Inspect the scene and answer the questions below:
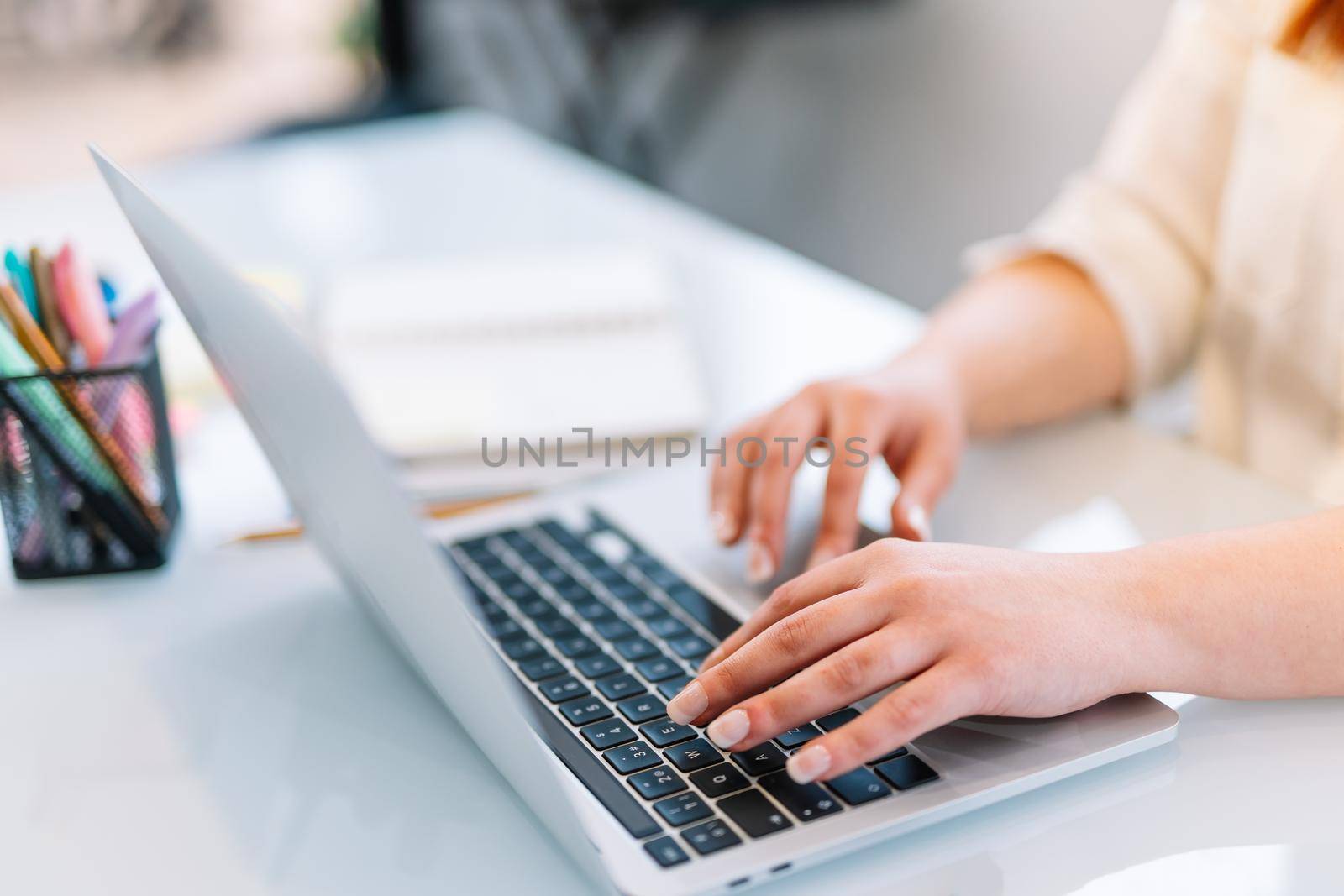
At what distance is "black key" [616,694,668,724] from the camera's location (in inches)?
18.3

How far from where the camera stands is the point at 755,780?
1.39 feet

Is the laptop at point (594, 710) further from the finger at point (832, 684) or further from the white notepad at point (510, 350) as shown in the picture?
the white notepad at point (510, 350)

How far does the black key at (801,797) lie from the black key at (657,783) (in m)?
0.03

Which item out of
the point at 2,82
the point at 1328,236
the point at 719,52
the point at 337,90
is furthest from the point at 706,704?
the point at 2,82

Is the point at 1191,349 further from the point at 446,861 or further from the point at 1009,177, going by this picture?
the point at 1009,177

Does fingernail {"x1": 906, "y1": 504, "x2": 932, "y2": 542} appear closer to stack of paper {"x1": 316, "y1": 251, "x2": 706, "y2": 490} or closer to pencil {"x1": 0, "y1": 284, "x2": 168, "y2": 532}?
stack of paper {"x1": 316, "y1": 251, "x2": 706, "y2": 490}

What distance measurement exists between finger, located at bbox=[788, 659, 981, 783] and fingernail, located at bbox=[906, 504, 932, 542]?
149 millimetres

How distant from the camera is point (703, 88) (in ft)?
7.80

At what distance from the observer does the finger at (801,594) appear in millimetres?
469

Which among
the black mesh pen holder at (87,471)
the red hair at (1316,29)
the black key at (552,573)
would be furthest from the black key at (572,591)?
the red hair at (1316,29)

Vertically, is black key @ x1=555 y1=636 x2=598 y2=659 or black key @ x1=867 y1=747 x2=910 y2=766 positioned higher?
black key @ x1=867 y1=747 x2=910 y2=766

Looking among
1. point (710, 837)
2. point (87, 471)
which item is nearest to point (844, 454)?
point (710, 837)

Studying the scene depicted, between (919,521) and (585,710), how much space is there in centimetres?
19

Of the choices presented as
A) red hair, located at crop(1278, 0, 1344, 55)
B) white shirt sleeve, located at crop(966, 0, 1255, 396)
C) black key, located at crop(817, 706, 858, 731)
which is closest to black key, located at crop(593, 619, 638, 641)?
black key, located at crop(817, 706, 858, 731)
